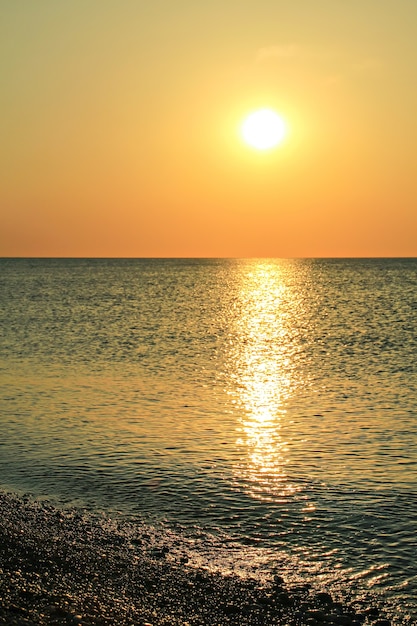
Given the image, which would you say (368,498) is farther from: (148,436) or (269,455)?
(148,436)

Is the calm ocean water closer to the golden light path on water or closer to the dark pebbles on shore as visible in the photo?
the golden light path on water

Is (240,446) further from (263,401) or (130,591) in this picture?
(130,591)

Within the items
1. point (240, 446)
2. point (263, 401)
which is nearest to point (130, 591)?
point (240, 446)

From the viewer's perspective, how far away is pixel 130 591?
11.7 metres

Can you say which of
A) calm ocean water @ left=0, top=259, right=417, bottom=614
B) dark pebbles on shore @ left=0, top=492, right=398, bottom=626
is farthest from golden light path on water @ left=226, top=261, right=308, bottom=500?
dark pebbles on shore @ left=0, top=492, right=398, bottom=626

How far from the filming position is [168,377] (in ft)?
116

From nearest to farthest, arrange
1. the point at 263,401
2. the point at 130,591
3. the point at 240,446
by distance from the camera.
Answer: the point at 130,591, the point at 240,446, the point at 263,401

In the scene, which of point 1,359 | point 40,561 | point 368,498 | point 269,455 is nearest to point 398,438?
point 269,455

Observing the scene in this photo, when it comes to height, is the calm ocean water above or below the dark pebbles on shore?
above

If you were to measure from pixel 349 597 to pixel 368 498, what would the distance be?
5385 mm

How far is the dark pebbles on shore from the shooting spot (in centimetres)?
1079

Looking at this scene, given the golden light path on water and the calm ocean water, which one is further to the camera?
the golden light path on water

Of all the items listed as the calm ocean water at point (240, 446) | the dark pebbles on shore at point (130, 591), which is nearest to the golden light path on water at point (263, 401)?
the calm ocean water at point (240, 446)

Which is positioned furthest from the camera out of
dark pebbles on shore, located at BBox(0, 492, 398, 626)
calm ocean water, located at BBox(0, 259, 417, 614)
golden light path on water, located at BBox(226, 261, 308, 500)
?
golden light path on water, located at BBox(226, 261, 308, 500)
